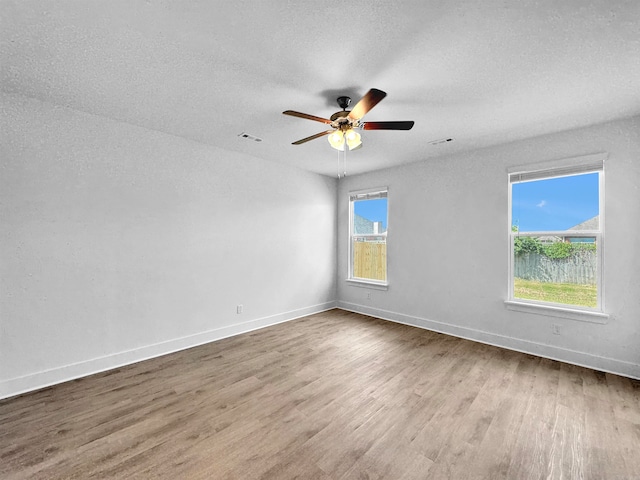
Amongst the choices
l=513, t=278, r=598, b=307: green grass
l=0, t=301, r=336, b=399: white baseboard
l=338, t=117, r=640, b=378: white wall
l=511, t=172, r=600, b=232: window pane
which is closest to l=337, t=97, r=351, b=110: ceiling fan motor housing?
l=338, t=117, r=640, b=378: white wall

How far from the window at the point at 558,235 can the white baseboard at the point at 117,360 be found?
364cm

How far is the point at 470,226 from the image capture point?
12.8 ft

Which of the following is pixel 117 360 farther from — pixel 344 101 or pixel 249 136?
pixel 344 101

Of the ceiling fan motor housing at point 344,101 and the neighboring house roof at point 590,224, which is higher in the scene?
the ceiling fan motor housing at point 344,101

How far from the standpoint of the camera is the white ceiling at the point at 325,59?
5.17 feet

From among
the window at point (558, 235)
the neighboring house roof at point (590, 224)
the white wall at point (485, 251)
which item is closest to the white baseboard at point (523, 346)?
the white wall at point (485, 251)

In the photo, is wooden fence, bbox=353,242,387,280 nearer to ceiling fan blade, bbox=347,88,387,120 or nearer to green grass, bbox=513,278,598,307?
green grass, bbox=513,278,598,307

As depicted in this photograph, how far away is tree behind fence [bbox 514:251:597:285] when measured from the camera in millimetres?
3107

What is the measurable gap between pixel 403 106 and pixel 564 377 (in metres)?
3.18

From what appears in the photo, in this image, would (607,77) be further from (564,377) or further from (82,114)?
(82,114)

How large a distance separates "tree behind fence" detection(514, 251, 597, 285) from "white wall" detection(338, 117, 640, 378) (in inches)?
6.1

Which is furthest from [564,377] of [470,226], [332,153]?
[332,153]

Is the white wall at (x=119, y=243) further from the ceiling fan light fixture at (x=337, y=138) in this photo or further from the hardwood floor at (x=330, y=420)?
the ceiling fan light fixture at (x=337, y=138)

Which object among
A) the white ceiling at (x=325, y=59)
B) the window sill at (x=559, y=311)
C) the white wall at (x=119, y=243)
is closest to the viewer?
the white ceiling at (x=325, y=59)
